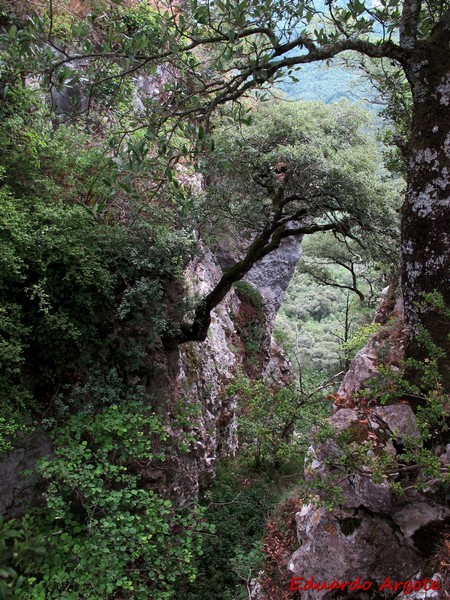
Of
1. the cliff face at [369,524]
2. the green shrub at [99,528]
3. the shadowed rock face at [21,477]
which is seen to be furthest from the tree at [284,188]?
the cliff face at [369,524]

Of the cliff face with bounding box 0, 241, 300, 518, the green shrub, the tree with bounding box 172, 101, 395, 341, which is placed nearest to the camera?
the green shrub

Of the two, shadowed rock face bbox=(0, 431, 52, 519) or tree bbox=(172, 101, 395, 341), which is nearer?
shadowed rock face bbox=(0, 431, 52, 519)

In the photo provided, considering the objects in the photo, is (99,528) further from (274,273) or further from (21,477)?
(274,273)

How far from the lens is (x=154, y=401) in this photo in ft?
21.9

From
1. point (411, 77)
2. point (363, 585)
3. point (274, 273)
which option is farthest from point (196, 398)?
point (274, 273)

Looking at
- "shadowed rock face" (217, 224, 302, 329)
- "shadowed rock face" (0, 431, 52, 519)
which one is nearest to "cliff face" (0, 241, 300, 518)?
"shadowed rock face" (0, 431, 52, 519)

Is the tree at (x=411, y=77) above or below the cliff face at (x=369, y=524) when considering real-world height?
above

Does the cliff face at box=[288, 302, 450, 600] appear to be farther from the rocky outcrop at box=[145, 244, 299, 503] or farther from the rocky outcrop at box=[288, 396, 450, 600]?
the rocky outcrop at box=[145, 244, 299, 503]

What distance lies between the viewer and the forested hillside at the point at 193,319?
11.5 feet

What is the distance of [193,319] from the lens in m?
7.34

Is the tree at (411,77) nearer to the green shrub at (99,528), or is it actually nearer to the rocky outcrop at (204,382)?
the green shrub at (99,528)

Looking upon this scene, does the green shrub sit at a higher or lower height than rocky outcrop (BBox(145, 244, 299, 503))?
lower

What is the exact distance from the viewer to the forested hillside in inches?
137

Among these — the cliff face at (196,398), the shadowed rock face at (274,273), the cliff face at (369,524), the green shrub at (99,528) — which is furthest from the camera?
the shadowed rock face at (274,273)
